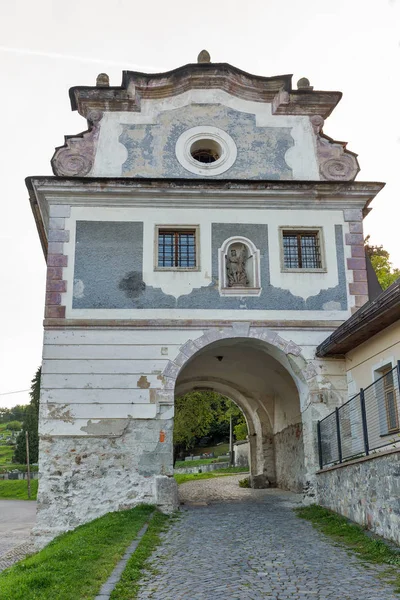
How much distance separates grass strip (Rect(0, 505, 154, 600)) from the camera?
21.6ft

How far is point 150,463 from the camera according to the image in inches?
531

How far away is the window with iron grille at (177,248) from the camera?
49.2 feet

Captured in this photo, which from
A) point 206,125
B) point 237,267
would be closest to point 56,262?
point 237,267

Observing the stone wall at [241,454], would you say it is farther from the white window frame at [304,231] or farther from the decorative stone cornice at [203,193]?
the decorative stone cornice at [203,193]

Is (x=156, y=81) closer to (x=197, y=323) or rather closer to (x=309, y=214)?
(x=309, y=214)

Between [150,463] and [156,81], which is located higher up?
[156,81]

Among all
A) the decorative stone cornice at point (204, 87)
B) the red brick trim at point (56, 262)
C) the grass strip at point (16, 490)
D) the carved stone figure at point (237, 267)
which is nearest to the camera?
the red brick trim at point (56, 262)

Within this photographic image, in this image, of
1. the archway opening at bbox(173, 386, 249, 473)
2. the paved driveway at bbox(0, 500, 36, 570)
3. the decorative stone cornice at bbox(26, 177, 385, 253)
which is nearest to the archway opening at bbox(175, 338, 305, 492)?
the decorative stone cornice at bbox(26, 177, 385, 253)

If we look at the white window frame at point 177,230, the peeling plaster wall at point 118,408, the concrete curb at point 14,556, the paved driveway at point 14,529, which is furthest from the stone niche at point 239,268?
the paved driveway at point 14,529

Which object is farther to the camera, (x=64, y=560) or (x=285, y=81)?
(x=285, y=81)

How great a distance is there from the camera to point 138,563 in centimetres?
827

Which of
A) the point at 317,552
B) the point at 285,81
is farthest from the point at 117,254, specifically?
the point at 317,552

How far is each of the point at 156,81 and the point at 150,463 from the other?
9150mm

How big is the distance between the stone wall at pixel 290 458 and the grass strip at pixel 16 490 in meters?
23.2
